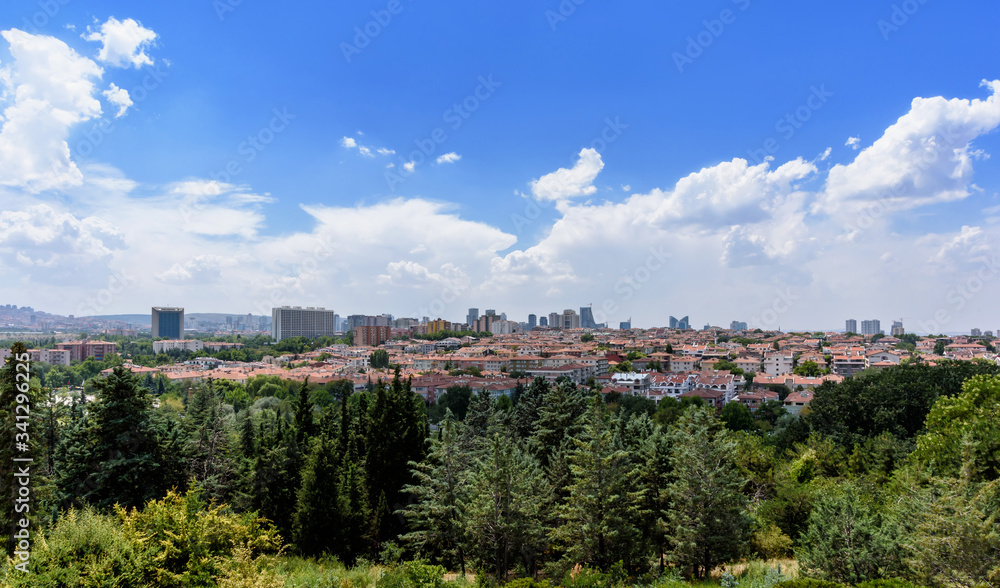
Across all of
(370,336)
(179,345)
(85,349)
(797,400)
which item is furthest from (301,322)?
(797,400)

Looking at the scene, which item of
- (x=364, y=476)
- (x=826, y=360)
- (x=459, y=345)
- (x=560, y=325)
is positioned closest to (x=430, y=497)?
(x=364, y=476)

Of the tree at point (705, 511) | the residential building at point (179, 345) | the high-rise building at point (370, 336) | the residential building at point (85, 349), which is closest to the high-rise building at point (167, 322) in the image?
the residential building at point (179, 345)

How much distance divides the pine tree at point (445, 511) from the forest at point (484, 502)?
0.26ft

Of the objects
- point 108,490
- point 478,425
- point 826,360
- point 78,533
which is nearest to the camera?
point 78,533

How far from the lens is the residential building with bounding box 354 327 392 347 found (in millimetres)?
128625

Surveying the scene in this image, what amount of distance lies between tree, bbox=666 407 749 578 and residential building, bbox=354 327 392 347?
120391 mm

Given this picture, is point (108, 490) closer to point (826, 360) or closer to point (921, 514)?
point (921, 514)

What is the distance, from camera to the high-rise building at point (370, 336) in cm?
12862

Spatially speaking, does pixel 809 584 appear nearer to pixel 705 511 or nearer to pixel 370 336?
pixel 705 511

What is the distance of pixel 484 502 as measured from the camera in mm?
12258

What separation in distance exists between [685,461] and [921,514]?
14.6ft

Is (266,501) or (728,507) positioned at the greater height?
(728,507)

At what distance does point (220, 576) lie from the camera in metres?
7.68

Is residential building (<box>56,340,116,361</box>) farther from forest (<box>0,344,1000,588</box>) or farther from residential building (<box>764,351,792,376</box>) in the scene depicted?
residential building (<box>764,351,792,376</box>)
